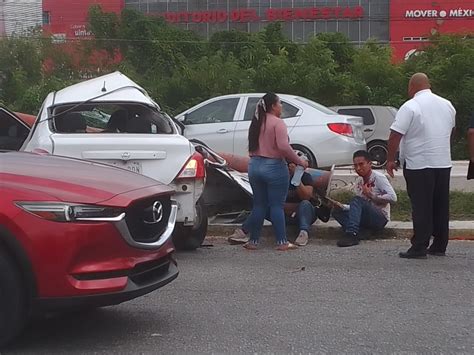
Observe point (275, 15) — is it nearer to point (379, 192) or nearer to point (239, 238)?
point (379, 192)

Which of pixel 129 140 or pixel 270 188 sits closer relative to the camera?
pixel 129 140

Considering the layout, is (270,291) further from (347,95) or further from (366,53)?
(366,53)

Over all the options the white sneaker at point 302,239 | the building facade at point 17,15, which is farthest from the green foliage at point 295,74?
the building facade at point 17,15

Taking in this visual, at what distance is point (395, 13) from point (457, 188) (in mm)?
58900

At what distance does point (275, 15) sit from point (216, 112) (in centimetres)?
5709

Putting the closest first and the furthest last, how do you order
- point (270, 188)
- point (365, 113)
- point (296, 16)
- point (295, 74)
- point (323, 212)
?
point (270, 188), point (323, 212), point (365, 113), point (295, 74), point (296, 16)

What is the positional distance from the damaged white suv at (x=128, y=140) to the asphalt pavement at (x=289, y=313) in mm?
624

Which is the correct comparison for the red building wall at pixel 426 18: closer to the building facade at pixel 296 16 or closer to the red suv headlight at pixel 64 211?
the building facade at pixel 296 16

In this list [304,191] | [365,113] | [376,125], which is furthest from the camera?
[365,113]

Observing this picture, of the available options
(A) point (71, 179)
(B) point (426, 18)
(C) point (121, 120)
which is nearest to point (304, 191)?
(C) point (121, 120)

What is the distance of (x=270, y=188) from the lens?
323 inches

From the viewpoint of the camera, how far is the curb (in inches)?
362

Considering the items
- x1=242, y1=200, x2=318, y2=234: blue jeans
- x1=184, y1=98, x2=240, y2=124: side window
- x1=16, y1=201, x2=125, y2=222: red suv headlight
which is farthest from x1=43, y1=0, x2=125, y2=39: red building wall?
x1=16, y1=201, x2=125, y2=222: red suv headlight

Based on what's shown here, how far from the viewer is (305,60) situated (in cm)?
2692
